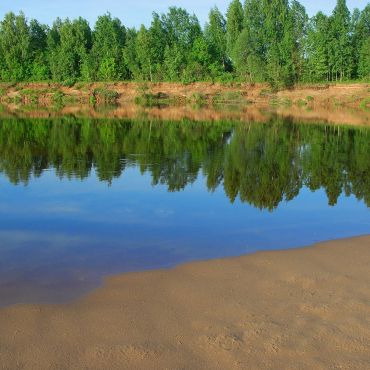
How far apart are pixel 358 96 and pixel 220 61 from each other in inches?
1203

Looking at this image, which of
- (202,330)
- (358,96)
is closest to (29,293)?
(202,330)

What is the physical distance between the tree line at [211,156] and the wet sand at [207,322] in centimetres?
577

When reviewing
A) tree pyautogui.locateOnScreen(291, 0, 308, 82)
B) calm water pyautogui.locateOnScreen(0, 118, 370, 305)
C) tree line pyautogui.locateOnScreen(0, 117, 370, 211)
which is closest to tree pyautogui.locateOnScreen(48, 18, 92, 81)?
tree pyautogui.locateOnScreen(291, 0, 308, 82)

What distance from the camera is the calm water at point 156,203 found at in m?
8.98

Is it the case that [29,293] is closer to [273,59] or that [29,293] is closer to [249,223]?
[249,223]

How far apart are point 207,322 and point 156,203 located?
7.53 metres

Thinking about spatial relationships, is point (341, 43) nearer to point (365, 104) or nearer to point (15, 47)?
point (365, 104)

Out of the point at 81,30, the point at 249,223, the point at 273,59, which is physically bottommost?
the point at 249,223

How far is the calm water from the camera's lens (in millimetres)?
8977

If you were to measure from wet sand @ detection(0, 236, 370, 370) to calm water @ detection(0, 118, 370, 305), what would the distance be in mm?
815

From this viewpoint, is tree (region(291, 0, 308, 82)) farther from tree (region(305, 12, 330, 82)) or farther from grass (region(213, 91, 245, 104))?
grass (region(213, 91, 245, 104))

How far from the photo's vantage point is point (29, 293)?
7.35 metres

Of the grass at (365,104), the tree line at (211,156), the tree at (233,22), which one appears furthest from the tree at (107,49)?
the tree line at (211,156)

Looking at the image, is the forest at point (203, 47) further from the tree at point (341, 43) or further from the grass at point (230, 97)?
the grass at point (230, 97)
